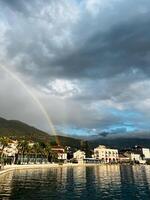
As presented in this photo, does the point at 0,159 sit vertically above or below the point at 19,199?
above

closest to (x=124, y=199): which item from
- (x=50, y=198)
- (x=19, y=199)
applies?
(x=50, y=198)

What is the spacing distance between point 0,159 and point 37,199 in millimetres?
134402

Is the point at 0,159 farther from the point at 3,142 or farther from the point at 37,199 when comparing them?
the point at 37,199

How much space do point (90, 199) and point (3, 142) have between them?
11566 centimetres

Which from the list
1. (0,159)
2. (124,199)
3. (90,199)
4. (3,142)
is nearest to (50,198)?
(90,199)

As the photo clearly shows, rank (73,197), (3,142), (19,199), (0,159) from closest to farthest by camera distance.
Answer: (19,199)
(73,197)
(3,142)
(0,159)

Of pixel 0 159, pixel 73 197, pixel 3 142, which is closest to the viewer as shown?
pixel 73 197

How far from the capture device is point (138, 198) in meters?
55.3

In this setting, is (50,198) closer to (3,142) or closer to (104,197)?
(104,197)

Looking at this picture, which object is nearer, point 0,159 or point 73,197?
point 73,197

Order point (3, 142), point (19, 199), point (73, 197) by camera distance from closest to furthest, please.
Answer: point (19, 199) → point (73, 197) → point (3, 142)

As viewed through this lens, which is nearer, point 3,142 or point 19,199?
point 19,199

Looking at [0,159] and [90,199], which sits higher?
[0,159]

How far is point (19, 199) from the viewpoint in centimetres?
5128
